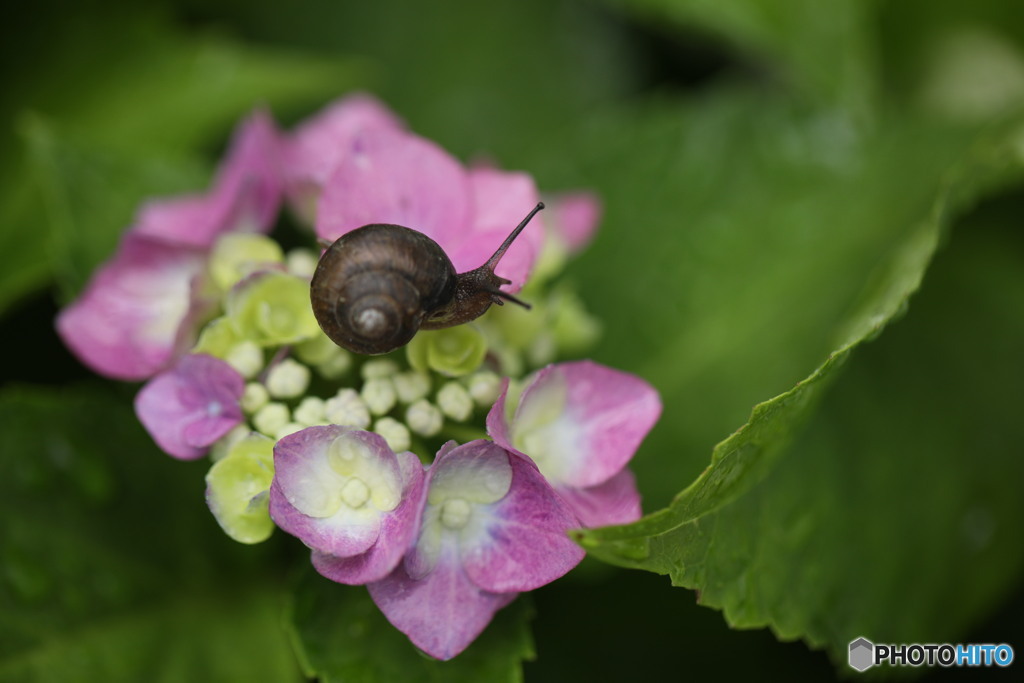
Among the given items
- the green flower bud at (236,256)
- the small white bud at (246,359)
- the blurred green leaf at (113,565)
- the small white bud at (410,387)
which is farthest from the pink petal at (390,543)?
the blurred green leaf at (113,565)

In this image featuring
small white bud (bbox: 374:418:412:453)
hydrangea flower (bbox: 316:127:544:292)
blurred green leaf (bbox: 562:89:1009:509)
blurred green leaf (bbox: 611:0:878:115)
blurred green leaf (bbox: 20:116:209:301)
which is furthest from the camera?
blurred green leaf (bbox: 611:0:878:115)

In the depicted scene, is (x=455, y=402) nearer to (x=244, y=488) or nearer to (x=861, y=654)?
(x=244, y=488)

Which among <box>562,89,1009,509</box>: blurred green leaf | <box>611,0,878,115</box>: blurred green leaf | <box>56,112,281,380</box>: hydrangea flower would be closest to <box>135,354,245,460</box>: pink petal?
<box>56,112,281,380</box>: hydrangea flower

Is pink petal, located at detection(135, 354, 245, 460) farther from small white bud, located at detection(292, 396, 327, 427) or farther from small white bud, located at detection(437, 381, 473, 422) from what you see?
small white bud, located at detection(437, 381, 473, 422)

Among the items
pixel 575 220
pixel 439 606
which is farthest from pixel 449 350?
pixel 575 220

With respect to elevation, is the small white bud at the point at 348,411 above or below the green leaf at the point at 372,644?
above

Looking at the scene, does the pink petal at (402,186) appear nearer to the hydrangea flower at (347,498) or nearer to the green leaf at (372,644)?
the hydrangea flower at (347,498)

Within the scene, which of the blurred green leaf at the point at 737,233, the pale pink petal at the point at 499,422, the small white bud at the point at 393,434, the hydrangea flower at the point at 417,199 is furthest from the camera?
the blurred green leaf at the point at 737,233
